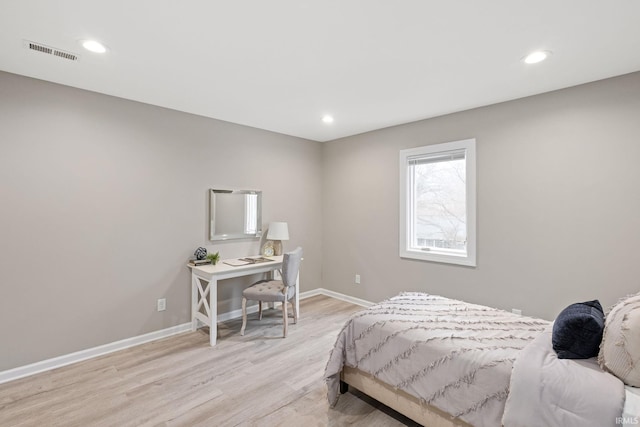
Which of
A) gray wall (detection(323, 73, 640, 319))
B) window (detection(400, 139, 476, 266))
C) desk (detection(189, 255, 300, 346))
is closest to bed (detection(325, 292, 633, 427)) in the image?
gray wall (detection(323, 73, 640, 319))

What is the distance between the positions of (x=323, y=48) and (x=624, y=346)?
7.80 ft

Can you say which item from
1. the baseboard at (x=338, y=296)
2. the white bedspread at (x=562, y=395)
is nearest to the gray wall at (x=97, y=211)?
the baseboard at (x=338, y=296)

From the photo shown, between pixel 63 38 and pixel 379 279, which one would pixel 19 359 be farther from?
pixel 379 279

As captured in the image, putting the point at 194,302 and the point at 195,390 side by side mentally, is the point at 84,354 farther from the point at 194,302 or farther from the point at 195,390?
the point at 195,390

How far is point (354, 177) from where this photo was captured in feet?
15.3

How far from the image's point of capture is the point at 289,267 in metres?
3.44

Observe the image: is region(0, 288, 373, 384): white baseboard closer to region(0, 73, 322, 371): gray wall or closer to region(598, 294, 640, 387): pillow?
region(0, 73, 322, 371): gray wall

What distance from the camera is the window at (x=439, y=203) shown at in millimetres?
3475

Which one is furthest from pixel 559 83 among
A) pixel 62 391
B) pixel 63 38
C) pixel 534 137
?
pixel 62 391

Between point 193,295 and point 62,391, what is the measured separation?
4.54ft

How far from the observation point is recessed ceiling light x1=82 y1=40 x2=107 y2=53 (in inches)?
83.0

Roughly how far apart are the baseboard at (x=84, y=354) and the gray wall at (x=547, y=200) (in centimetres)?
282

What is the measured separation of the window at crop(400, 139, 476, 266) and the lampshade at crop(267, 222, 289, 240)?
5.20 feet

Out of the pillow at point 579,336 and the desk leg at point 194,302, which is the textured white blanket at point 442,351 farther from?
Answer: the desk leg at point 194,302
